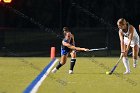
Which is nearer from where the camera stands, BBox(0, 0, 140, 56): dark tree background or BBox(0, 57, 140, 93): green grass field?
BBox(0, 57, 140, 93): green grass field

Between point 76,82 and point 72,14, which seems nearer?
point 76,82

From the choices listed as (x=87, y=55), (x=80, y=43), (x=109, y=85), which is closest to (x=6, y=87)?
(x=109, y=85)

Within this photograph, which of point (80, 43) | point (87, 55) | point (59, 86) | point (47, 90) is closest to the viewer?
point (47, 90)

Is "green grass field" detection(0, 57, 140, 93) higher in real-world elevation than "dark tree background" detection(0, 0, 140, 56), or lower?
lower

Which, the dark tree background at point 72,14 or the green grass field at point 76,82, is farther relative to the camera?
the dark tree background at point 72,14

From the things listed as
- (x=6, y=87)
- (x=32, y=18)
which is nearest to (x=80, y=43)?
(x=32, y=18)

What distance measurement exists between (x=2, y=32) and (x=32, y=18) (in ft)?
31.1

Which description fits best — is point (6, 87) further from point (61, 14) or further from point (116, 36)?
point (61, 14)

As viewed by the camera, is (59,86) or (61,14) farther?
(61,14)

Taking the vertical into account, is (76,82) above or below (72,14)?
below

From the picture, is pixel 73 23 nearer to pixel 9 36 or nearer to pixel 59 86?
pixel 9 36

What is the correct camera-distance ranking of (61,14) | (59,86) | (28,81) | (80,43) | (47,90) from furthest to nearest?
(61,14) → (80,43) → (28,81) → (59,86) → (47,90)

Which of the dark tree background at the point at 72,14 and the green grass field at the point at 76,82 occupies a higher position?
the dark tree background at the point at 72,14

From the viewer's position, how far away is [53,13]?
130 feet
